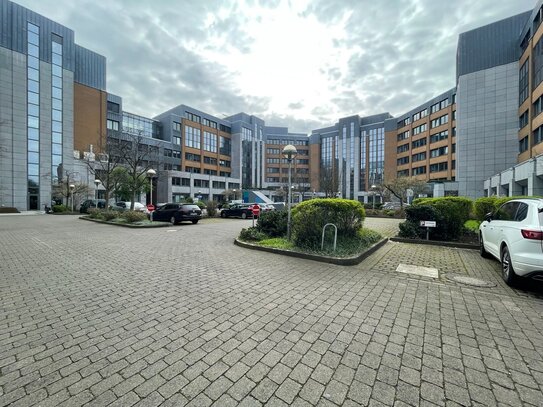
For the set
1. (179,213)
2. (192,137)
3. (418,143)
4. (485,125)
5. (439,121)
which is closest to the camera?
(179,213)

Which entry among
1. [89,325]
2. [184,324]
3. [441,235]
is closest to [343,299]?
[184,324]

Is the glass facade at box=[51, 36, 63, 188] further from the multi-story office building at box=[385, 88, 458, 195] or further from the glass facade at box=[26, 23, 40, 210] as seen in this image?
the multi-story office building at box=[385, 88, 458, 195]

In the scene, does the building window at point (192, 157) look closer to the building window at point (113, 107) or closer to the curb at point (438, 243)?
the building window at point (113, 107)

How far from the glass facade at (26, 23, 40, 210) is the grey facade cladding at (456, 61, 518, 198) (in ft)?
217

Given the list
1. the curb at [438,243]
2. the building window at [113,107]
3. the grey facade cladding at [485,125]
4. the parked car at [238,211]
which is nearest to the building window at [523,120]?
the grey facade cladding at [485,125]

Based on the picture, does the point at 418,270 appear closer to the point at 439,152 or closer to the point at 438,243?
the point at 438,243

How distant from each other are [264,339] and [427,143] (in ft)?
224

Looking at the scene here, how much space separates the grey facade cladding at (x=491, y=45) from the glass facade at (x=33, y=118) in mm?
66877

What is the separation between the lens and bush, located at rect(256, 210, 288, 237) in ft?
34.2

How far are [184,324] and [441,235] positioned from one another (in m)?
10.6

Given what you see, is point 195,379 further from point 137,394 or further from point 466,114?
point 466,114

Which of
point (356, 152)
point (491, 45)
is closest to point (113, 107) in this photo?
point (491, 45)

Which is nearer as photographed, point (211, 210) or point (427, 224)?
point (427, 224)

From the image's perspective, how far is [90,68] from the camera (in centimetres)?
4822
